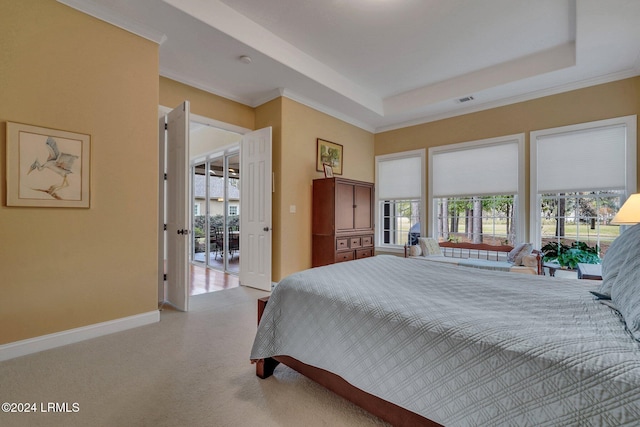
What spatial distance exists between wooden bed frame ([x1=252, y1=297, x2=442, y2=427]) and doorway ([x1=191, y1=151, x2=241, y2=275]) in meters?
3.77

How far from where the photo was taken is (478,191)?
15.3 ft

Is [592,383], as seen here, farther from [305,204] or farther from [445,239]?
[445,239]

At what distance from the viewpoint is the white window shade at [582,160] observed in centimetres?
362

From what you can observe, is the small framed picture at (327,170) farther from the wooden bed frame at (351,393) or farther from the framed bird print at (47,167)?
the framed bird print at (47,167)

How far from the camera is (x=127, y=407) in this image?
65.1 inches

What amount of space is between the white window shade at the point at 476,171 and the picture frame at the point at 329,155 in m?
1.71

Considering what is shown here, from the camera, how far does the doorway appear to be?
589cm

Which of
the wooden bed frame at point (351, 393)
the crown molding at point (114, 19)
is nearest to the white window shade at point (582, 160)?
the wooden bed frame at point (351, 393)

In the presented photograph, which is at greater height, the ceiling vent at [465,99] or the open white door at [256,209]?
the ceiling vent at [465,99]

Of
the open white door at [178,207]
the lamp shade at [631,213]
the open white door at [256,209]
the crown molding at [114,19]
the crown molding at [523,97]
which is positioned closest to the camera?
the crown molding at [114,19]

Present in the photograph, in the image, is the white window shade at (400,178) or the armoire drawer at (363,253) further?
the white window shade at (400,178)

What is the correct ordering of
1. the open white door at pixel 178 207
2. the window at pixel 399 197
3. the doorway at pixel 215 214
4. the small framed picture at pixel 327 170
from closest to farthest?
the open white door at pixel 178 207, the small framed picture at pixel 327 170, the window at pixel 399 197, the doorway at pixel 215 214

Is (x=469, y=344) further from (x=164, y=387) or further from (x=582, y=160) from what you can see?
(x=582, y=160)

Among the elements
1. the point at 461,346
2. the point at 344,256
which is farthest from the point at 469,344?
the point at 344,256
